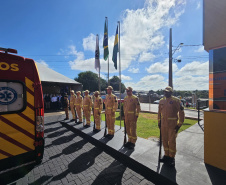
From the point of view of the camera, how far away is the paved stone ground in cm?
288

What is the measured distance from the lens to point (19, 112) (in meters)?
2.39

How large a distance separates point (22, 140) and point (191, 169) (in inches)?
152

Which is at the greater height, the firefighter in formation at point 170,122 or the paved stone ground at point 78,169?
the firefighter in formation at point 170,122

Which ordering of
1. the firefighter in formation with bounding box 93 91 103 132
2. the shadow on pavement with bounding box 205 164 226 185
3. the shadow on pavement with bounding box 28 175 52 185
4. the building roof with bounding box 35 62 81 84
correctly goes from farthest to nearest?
the building roof with bounding box 35 62 81 84, the firefighter in formation with bounding box 93 91 103 132, the shadow on pavement with bounding box 28 175 52 185, the shadow on pavement with bounding box 205 164 226 185

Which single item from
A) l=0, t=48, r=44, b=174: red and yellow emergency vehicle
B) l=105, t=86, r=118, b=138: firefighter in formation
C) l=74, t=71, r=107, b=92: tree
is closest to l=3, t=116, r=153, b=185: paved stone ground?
l=0, t=48, r=44, b=174: red and yellow emergency vehicle

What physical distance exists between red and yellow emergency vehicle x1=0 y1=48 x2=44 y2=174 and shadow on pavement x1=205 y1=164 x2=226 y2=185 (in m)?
3.74

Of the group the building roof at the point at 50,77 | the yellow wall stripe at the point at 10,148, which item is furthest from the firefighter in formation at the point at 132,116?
the building roof at the point at 50,77

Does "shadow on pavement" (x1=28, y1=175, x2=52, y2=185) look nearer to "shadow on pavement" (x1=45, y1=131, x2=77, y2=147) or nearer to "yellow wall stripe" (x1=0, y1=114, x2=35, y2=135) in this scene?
"yellow wall stripe" (x1=0, y1=114, x2=35, y2=135)

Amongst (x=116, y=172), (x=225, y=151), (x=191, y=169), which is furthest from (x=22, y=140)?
(x=225, y=151)

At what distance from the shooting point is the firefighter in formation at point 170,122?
3033 mm

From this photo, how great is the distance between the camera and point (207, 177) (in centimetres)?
263

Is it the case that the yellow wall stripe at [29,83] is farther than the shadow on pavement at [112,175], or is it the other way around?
the shadow on pavement at [112,175]

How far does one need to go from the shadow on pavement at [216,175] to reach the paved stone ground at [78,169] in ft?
4.40

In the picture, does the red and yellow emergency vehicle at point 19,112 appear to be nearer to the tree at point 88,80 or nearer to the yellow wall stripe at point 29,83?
the yellow wall stripe at point 29,83
